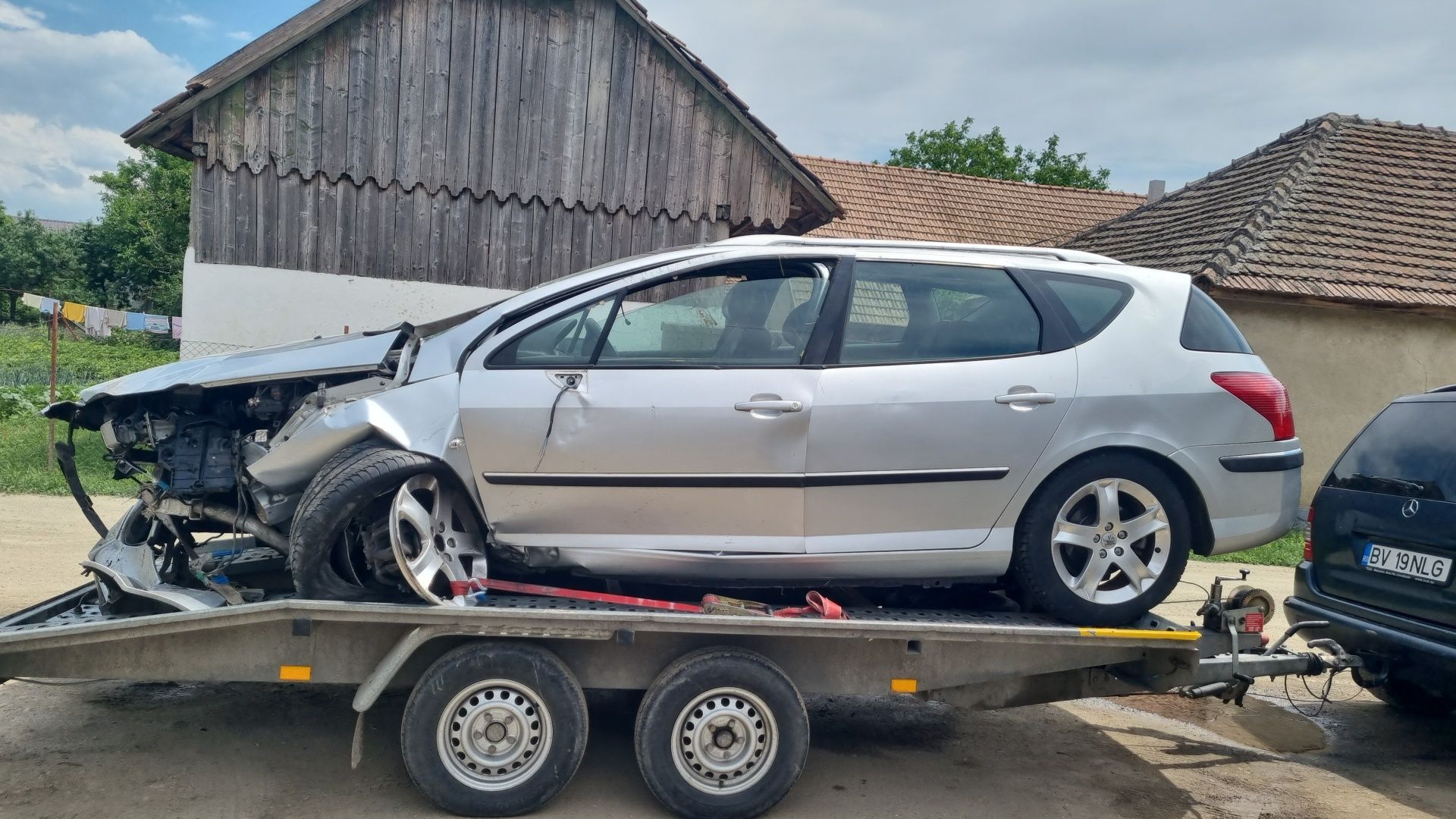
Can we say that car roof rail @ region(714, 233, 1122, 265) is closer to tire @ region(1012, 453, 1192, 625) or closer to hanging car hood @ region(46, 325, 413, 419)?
tire @ region(1012, 453, 1192, 625)

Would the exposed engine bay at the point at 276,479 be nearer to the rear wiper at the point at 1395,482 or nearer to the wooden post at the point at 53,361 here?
the rear wiper at the point at 1395,482

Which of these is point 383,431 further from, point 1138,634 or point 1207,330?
point 1207,330

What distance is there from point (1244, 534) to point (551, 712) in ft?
9.95

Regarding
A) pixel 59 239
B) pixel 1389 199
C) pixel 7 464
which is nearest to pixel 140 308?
pixel 59 239

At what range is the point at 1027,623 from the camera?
4.17 m

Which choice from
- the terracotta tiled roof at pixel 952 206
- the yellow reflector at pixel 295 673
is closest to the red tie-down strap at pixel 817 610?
the yellow reflector at pixel 295 673

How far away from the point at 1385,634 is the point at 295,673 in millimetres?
4818

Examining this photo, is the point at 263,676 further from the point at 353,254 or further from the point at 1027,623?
the point at 353,254

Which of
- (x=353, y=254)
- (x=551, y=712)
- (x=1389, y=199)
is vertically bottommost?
(x=551, y=712)

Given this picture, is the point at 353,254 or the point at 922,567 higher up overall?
the point at 353,254

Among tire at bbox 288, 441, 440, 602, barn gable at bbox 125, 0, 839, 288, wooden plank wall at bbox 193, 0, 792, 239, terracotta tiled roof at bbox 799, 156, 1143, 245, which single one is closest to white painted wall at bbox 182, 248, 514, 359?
barn gable at bbox 125, 0, 839, 288

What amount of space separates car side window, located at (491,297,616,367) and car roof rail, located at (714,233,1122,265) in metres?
0.70

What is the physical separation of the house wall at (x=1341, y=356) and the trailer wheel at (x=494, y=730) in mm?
10266

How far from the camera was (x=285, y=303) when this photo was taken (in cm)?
1049
